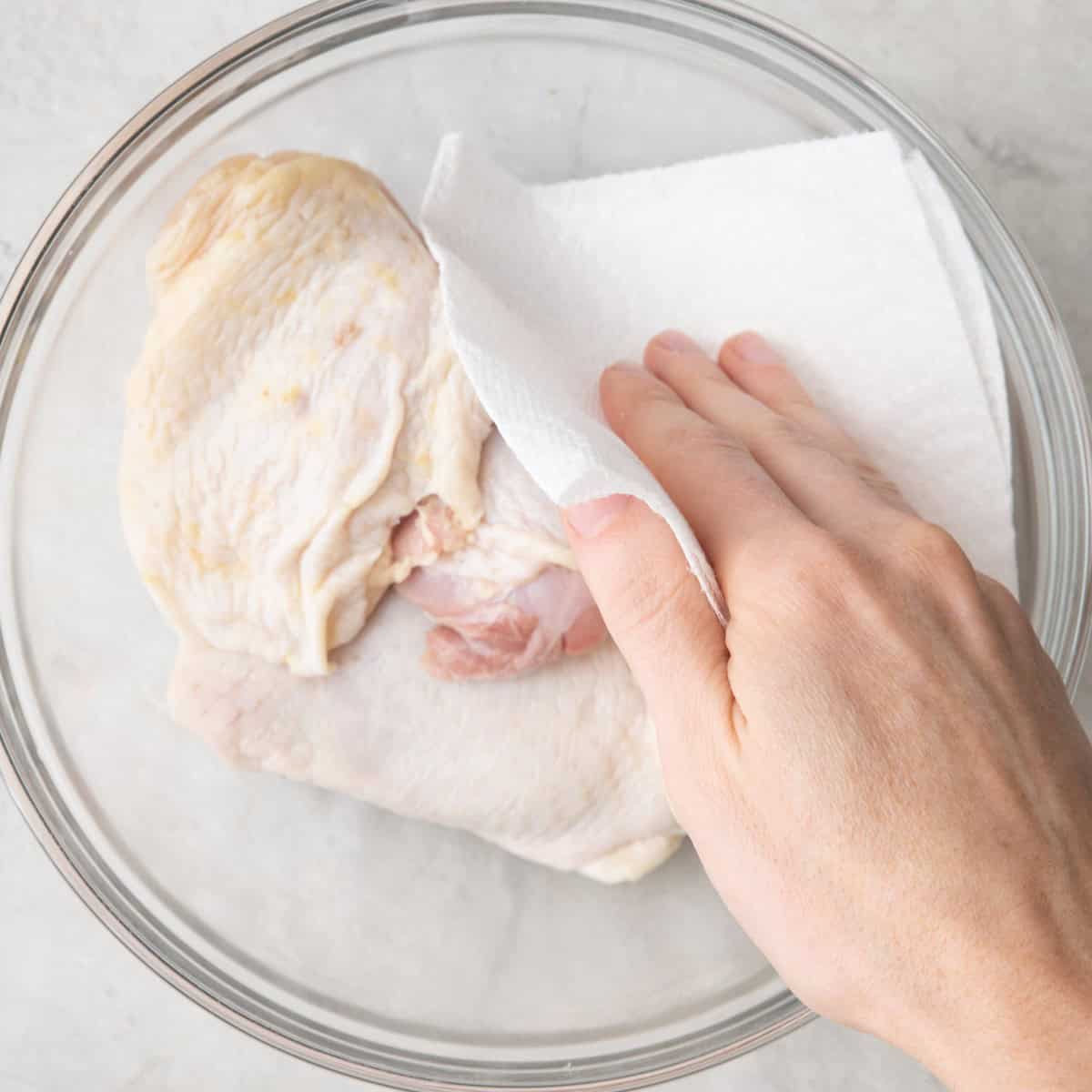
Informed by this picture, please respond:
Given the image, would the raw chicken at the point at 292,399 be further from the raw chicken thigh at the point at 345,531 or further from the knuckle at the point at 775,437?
the knuckle at the point at 775,437

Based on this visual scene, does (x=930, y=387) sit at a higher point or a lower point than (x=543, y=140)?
lower

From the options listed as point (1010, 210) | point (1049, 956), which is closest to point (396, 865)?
point (1049, 956)

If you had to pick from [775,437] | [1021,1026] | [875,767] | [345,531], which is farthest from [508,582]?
[1021,1026]

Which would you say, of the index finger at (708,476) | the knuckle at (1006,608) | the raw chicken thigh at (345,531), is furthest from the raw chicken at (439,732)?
the knuckle at (1006,608)

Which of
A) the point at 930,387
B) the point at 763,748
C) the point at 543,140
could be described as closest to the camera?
the point at 763,748

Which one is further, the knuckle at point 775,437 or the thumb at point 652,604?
the knuckle at point 775,437

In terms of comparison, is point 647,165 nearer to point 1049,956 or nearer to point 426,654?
point 426,654
